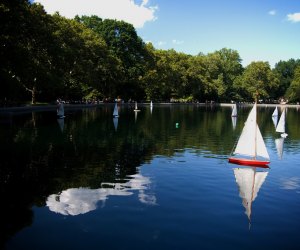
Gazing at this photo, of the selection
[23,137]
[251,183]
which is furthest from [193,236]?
[23,137]

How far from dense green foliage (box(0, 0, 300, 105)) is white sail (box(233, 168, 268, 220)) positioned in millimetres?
39011

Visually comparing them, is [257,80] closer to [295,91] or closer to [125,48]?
[295,91]

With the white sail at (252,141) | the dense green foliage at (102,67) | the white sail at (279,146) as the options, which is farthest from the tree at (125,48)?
the white sail at (252,141)

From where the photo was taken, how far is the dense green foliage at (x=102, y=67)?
58.8 metres

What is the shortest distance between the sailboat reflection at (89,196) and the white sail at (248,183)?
4.24 meters

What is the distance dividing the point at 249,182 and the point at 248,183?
0.28 metres

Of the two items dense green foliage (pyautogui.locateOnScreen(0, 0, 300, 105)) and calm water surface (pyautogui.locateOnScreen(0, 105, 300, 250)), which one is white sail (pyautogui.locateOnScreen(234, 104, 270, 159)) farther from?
dense green foliage (pyautogui.locateOnScreen(0, 0, 300, 105))

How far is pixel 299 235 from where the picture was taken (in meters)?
13.7

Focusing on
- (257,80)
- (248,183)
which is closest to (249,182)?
(248,183)

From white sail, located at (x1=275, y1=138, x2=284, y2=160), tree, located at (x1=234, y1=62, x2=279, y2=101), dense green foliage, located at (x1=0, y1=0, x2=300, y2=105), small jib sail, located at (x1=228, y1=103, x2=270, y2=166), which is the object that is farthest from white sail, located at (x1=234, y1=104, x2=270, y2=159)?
tree, located at (x1=234, y1=62, x2=279, y2=101)

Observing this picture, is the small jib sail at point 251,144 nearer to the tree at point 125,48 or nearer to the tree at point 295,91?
the tree at point 125,48

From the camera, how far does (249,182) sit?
2117cm

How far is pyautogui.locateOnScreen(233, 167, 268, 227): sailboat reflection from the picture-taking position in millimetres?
17503

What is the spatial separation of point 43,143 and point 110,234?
21.1 m
